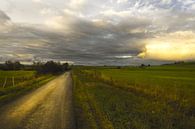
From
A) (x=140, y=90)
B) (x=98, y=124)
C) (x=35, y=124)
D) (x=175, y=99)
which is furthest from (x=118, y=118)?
(x=140, y=90)

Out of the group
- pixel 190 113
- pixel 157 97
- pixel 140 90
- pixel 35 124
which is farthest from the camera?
pixel 140 90

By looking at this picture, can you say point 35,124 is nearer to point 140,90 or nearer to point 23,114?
point 23,114

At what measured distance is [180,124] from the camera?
10.6 m

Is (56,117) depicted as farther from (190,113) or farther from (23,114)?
(190,113)

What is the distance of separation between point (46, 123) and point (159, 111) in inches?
259

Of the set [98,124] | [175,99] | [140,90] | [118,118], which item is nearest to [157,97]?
[175,99]

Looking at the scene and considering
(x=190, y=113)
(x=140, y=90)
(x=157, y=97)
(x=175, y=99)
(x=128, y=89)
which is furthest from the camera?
(x=128, y=89)

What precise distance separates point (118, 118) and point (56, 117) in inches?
118

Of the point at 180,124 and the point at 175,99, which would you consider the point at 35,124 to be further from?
the point at 175,99

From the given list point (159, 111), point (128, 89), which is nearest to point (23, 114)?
point (159, 111)

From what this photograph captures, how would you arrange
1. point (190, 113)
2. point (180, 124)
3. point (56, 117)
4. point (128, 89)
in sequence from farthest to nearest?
1. point (128, 89)
2. point (190, 113)
3. point (56, 117)
4. point (180, 124)

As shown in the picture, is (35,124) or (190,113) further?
(190,113)

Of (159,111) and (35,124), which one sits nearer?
(35,124)

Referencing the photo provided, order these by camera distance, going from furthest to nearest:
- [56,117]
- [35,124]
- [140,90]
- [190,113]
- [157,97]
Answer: [140,90] → [157,97] → [190,113] → [56,117] → [35,124]
